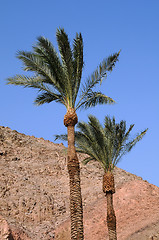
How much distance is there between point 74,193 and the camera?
16469mm

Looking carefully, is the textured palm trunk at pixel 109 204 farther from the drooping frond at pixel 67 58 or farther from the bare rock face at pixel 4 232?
the bare rock face at pixel 4 232

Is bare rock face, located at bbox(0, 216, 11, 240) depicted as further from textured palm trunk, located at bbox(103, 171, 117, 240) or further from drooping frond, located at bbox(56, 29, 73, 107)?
drooping frond, located at bbox(56, 29, 73, 107)

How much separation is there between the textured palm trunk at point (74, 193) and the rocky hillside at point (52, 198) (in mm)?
6233

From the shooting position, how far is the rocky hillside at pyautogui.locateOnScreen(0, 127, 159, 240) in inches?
1145

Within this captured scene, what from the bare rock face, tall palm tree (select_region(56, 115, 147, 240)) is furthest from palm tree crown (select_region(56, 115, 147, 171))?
the bare rock face

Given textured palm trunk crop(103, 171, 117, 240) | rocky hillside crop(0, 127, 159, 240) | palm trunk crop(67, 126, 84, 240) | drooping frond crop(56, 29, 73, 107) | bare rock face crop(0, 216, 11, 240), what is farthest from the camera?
rocky hillside crop(0, 127, 159, 240)

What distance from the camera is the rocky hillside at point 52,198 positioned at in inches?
1145

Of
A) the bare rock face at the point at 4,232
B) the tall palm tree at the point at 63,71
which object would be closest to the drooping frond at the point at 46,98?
the tall palm tree at the point at 63,71

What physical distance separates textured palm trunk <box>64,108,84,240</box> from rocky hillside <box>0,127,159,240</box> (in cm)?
623

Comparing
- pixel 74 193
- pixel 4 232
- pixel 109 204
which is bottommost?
pixel 74 193

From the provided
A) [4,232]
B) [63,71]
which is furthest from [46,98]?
[4,232]

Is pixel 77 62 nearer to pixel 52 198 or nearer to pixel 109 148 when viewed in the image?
pixel 109 148

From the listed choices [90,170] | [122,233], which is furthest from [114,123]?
[90,170]

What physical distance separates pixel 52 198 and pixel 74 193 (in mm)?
21119
